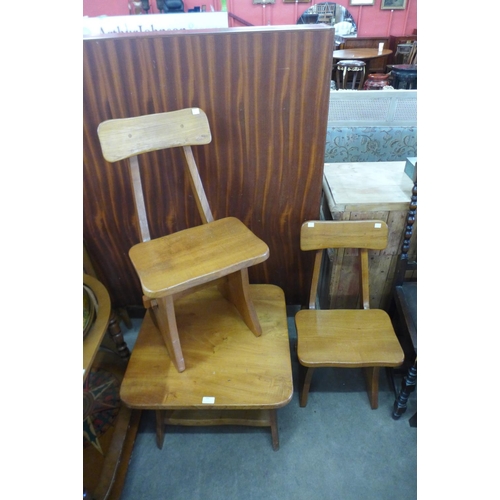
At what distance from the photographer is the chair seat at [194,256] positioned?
2.90 feet

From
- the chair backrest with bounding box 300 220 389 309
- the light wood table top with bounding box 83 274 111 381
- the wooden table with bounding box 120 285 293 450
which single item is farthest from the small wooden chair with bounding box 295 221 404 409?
the light wood table top with bounding box 83 274 111 381

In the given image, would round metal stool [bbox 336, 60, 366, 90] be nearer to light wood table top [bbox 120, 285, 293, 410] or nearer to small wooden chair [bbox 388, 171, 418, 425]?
small wooden chair [bbox 388, 171, 418, 425]

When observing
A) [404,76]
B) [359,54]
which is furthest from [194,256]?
[359,54]

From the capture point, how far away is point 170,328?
3.42 ft

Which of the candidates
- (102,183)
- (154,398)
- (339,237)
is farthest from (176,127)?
(154,398)

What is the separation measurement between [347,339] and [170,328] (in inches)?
25.9

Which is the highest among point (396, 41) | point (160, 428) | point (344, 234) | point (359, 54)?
point (396, 41)

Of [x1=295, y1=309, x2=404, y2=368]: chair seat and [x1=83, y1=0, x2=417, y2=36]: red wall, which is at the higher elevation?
[x1=83, y1=0, x2=417, y2=36]: red wall

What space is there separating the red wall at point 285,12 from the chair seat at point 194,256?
19.6 ft

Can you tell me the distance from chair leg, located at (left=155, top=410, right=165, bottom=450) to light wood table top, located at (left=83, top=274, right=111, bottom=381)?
1.40ft

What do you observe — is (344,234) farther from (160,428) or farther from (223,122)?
(160,428)

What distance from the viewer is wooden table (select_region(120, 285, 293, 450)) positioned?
1.05m
